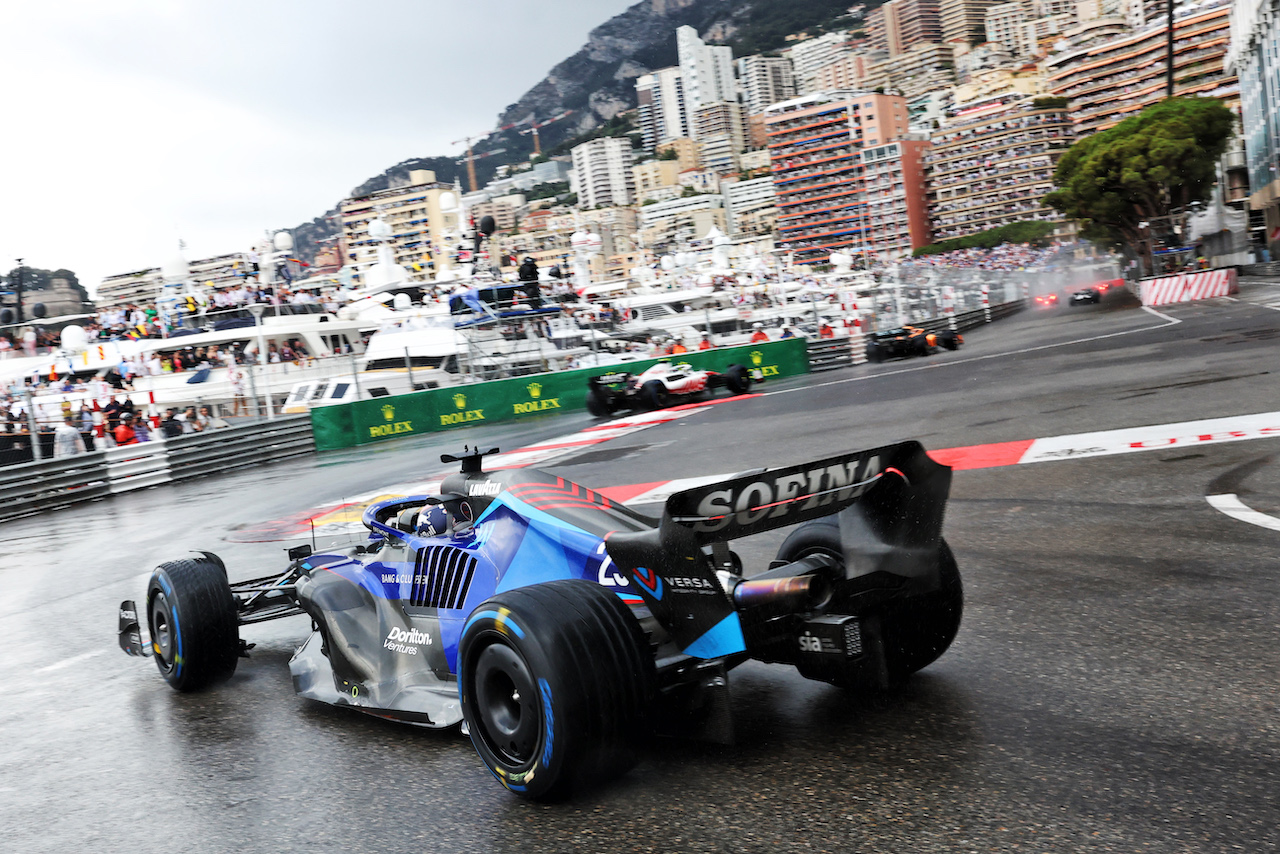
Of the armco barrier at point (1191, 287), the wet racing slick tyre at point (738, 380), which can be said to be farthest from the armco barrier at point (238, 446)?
the armco barrier at point (1191, 287)

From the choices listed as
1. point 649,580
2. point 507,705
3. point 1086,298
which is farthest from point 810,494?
point 1086,298

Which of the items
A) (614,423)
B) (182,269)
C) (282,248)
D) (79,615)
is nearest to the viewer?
(79,615)

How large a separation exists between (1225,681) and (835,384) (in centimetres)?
2045

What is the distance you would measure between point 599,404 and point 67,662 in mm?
16493

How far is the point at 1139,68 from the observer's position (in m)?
160

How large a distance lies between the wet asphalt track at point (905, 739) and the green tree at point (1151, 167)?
56.5 m

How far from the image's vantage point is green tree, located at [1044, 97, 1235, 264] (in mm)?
57281

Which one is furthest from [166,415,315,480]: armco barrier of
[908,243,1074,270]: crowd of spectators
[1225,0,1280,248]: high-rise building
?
[908,243,1074,270]: crowd of spectators

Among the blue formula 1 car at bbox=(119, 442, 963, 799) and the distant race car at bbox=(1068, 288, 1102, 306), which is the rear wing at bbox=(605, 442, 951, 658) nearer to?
the blue formula 1 car at bbox=(119, 442, 963, 799)

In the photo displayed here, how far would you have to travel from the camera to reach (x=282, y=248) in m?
40.2

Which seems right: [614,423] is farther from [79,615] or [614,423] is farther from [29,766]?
[29,766]

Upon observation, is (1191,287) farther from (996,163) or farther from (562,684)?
(996,163)

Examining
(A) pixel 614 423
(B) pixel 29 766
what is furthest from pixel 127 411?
(B) pixel 29 766

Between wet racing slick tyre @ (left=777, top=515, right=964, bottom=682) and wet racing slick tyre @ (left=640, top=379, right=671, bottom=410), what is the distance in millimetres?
18938
